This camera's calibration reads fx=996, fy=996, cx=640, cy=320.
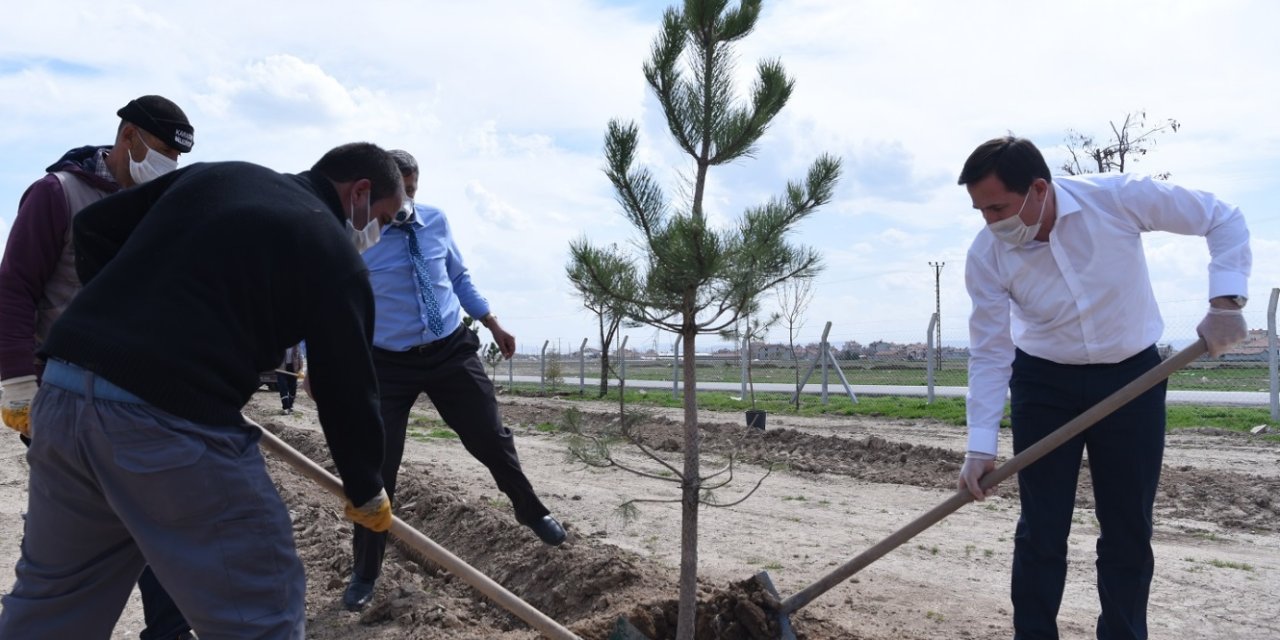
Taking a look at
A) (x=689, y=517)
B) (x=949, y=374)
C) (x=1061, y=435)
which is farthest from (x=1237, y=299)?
(x=949, y=374)

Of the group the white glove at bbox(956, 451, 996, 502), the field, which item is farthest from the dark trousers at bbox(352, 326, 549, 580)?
the field

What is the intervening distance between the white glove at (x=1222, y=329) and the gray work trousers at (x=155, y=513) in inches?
111

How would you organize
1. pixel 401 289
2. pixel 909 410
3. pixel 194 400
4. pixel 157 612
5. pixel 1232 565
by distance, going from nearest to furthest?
pixel 194 400
pixel 157 612
pixel 401 289
pixel 1232 565
pixel 909 410

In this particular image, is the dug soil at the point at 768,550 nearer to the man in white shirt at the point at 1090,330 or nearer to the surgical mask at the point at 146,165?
the man in white shirt at the point at 1090,330

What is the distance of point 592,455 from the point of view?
4.12 metres

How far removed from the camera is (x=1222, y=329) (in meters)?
3.17

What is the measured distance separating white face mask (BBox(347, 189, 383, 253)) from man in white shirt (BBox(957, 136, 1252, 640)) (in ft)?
6.31

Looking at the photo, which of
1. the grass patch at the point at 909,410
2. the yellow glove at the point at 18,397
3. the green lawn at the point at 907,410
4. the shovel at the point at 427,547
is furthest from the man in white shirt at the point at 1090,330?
the green lawn at the point at 907,410

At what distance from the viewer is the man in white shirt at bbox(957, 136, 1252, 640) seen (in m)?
3.24

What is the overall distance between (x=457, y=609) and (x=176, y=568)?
2.61 metres

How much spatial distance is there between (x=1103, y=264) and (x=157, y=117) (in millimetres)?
3297

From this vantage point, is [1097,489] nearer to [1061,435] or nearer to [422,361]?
[1061,435]

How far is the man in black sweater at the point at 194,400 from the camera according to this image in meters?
2.21

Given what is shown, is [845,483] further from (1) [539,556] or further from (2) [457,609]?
(2) [457,609]
